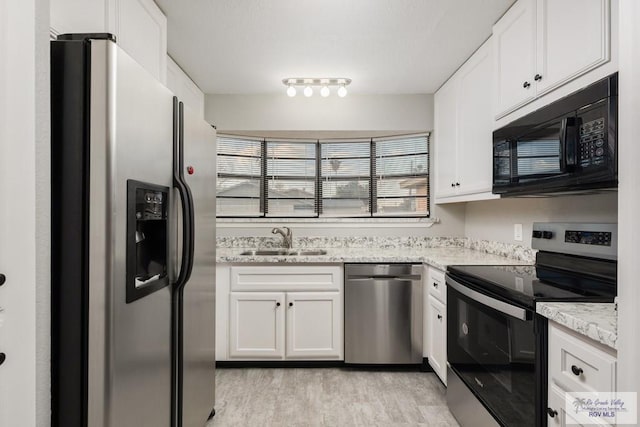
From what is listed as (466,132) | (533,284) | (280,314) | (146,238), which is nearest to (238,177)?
(280,314)

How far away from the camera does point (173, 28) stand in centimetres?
219

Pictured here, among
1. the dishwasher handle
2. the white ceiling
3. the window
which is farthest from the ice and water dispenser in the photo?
the window

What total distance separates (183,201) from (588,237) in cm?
175

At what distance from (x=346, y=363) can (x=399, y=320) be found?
1.75 feet

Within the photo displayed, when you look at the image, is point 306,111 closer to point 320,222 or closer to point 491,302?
point 320,222

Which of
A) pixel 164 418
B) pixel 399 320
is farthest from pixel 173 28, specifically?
pixel 399 320

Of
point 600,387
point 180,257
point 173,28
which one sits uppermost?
point 173,28

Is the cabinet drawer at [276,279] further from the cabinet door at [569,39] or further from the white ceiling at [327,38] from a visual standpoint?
the cabinet door at [569,39]

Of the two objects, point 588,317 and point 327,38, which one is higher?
point 327,38

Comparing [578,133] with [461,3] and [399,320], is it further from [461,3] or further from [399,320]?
[399,320]

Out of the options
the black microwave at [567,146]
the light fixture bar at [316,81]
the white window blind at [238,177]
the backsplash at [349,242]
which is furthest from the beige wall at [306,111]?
the black microwave at [567,146]

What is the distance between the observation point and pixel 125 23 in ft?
5.44

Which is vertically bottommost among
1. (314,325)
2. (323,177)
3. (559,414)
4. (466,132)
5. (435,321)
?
(314,325)

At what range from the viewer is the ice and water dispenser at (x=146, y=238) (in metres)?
1.11
